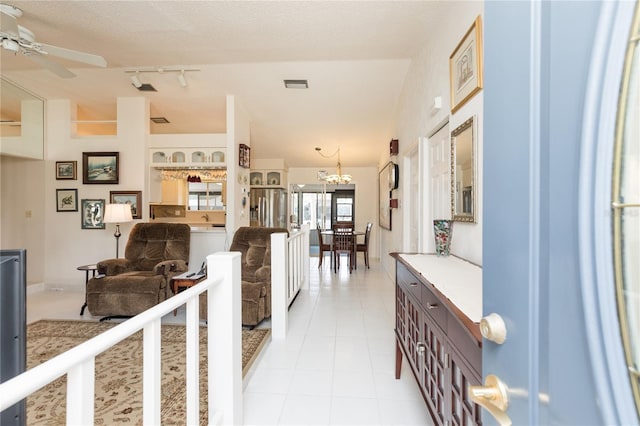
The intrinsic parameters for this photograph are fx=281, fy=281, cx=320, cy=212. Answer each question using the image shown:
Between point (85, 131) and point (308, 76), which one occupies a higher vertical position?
point (308, 76)

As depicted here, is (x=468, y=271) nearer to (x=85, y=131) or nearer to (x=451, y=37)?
(x=451, y=37)

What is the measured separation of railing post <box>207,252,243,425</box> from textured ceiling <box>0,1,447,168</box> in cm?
255

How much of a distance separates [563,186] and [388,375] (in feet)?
6.91

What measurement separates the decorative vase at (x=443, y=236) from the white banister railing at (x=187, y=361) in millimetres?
1398

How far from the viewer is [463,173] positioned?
6.57 feet

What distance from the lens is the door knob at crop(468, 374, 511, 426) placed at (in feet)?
1.53

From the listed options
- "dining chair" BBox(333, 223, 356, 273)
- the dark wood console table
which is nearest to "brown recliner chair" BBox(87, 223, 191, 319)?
the dark wood console table

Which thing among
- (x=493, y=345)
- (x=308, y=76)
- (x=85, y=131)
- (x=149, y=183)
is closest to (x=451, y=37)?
(x=308, y=76)

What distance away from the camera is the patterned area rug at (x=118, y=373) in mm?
1676

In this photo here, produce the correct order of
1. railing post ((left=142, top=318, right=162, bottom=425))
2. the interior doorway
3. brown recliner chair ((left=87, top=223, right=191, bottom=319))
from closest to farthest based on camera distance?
railing post ((left=142, top=318, right=162, bottom=425))
brown recliner chair ((left=87, top=223, right=191, bottom=319))
the interior doorway

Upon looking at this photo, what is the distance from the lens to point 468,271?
1.55 m

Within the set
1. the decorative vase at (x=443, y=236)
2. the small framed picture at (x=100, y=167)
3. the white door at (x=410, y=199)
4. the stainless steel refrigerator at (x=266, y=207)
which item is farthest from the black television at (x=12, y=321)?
the stainless steel refrigerator at (x=266, y=207)

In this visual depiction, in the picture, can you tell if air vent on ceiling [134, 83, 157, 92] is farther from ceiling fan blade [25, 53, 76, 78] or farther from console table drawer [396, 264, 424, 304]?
console table drawer [396, 264, 424, 304]

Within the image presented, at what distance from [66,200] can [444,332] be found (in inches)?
220
